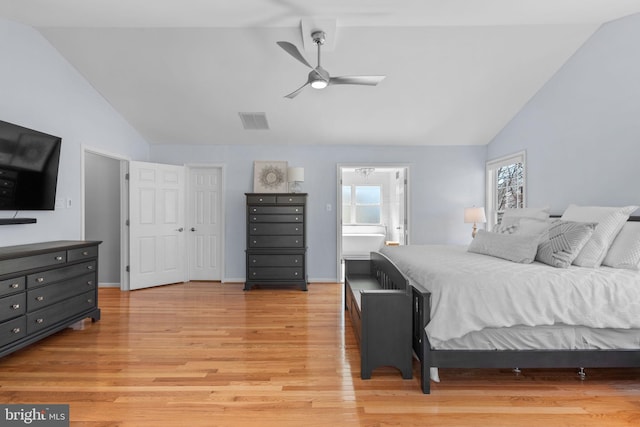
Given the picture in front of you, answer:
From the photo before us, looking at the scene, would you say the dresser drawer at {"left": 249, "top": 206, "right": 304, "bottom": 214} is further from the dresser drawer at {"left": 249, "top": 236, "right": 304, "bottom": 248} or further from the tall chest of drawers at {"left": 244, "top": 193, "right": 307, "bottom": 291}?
the dresser drawer at {"left": 249, "top": 236, "right": 304, "bottom": 248}

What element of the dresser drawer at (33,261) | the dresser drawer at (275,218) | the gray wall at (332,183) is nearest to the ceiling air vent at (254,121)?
the gray wall at (332,183)

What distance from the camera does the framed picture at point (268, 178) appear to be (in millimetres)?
5594

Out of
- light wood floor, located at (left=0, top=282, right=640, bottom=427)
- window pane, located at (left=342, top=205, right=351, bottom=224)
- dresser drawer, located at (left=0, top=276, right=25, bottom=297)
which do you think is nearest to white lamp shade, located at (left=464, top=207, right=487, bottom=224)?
light wood floor, located at (left=0, top=282, right=640, bottom=427)

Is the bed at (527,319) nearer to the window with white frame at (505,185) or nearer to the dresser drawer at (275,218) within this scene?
the window with white frame at (505,185)

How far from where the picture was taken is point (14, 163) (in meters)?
3.04

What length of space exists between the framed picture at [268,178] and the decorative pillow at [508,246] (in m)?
3.30

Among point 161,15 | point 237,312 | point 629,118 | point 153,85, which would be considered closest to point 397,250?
point 237,312

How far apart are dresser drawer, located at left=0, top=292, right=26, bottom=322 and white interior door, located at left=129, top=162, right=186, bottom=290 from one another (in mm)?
2309

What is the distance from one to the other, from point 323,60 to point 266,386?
3447 millimetres

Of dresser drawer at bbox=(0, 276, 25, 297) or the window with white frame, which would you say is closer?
dresser drawer at bbox=(0, 276, 25, 297)

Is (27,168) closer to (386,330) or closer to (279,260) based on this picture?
(279,260)

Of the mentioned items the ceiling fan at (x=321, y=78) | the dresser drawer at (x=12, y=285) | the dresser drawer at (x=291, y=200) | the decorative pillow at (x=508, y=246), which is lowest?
the dresser drawer at (x=12, y=285)

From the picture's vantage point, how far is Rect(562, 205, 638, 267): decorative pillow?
8.30ft

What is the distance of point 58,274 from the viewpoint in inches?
122
